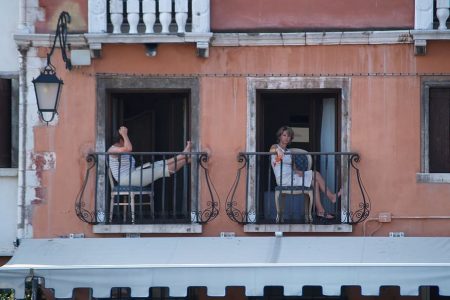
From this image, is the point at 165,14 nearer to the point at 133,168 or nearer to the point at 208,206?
the point at 133,168

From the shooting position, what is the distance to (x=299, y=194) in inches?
805

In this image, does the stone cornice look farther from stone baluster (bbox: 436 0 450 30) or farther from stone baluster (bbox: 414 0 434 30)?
stone baluster (bbox: 436 0 450 30)

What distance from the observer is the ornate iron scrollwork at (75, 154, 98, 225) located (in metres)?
20.4

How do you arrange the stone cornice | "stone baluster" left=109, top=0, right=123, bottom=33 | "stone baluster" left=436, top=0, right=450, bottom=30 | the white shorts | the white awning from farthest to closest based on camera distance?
the white shorts < "stone baluster" left=109, top=0, right=123, bottom=33 < the stone cornice < "stone baluster" left=436, top=0, right=450, bottom=30 < the white awning

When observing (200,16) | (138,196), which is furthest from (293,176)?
(200,16)

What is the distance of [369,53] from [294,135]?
1401 mm

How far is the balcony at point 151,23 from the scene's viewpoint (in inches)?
793

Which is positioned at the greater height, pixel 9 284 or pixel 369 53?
pixel 369 53

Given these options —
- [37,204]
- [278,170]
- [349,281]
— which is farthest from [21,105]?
[349,281]

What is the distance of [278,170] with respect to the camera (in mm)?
20422

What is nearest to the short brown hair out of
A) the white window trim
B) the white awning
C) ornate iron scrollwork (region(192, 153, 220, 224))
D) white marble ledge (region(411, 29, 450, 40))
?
the white window trim

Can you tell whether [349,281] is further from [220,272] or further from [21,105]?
[21,105]

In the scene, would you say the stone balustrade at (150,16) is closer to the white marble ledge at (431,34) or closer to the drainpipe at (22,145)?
the drainpipe at (22,145)

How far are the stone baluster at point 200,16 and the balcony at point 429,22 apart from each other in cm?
228
